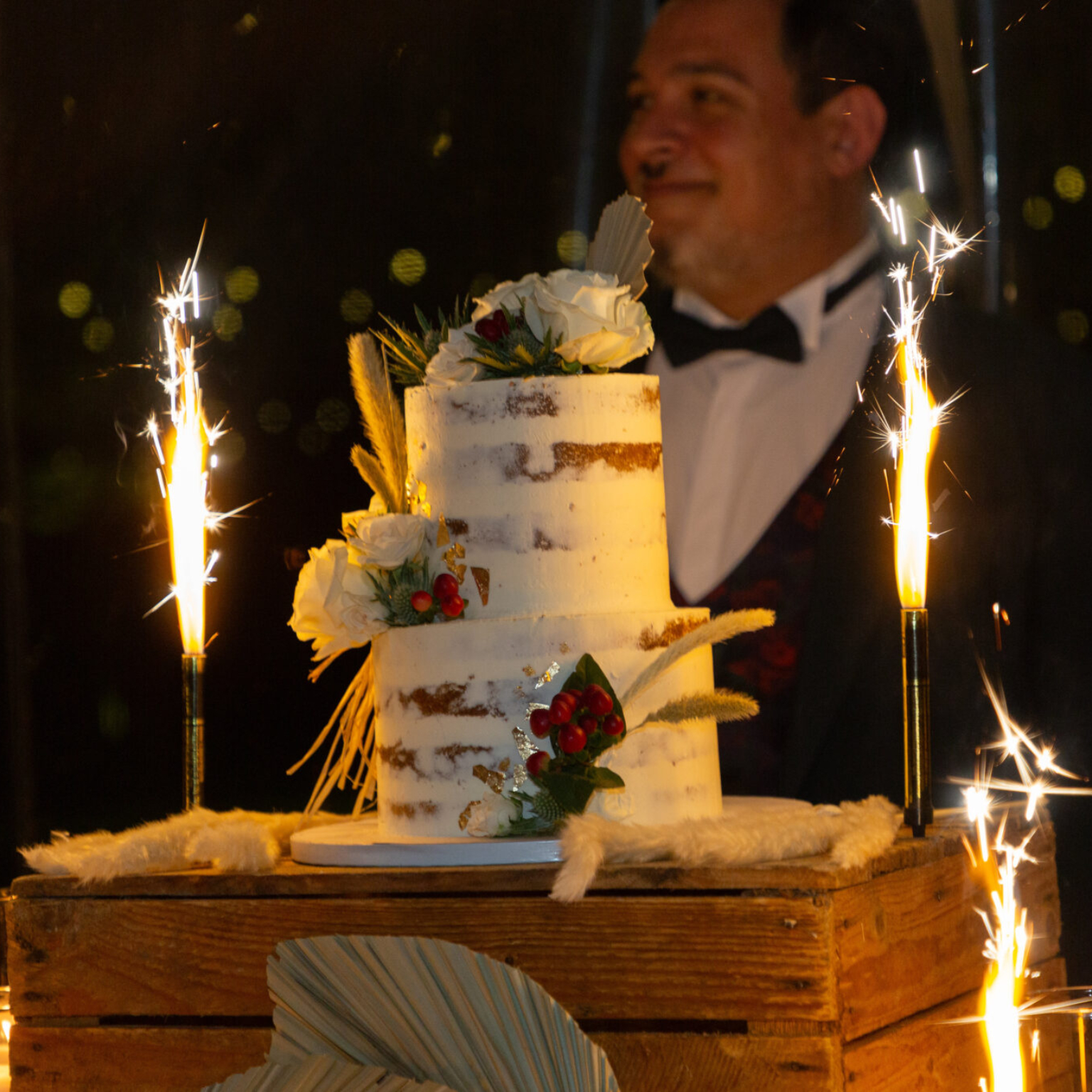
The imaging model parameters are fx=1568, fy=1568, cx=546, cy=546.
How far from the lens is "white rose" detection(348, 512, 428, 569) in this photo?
1.52 meters

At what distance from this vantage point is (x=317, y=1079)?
126 centimetres

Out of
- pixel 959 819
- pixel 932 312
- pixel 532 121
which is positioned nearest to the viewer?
pixel 959 819

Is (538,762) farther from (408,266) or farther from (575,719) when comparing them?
(408,266)

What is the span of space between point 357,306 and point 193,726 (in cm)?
81

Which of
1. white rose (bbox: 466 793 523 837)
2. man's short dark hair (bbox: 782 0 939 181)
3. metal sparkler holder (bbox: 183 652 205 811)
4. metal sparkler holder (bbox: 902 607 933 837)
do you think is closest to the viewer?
white rose (bbox: 466 793 523 837)

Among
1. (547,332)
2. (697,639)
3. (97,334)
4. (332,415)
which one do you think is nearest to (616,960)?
(697,639)

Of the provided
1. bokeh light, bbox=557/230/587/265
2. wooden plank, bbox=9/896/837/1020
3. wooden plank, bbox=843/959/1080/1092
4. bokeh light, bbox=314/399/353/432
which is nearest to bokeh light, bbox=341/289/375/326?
bokeh light, bbox=314/399/353/432

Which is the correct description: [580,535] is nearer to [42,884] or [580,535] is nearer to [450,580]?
[450,580]

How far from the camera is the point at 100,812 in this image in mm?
2359

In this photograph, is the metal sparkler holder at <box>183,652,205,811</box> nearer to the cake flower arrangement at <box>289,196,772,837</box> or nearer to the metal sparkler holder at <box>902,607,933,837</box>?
the cake flower arrangement at <box>289,196,772,837</box>

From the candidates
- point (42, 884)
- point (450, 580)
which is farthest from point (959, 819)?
point (42, 884)

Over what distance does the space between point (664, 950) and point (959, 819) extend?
514mm

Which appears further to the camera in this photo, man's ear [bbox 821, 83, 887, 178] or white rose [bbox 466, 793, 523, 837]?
man's ear [bbox 821, 83, 887, 178]

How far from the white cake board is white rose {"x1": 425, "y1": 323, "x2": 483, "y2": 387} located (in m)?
0.45
